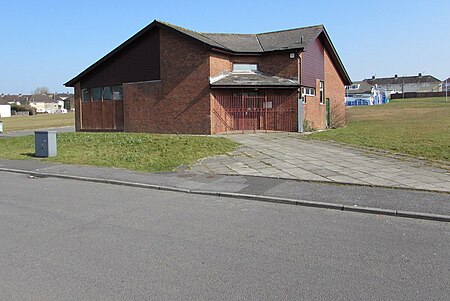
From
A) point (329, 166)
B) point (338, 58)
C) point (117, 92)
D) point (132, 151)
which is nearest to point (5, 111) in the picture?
point (117, 92)

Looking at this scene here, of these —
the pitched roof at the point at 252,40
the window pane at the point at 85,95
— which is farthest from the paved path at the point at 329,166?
the window pane at the point at 85,95

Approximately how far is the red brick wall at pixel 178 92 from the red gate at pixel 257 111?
1377 millimetres

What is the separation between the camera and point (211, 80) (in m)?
21.4

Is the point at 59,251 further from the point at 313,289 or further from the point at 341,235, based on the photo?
the point at 341,235

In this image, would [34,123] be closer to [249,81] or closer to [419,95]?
[249,81]

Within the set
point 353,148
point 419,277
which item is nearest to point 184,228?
point 419,277

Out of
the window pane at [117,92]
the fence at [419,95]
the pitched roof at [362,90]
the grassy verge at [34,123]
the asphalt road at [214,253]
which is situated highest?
the pitched roof at [362,90]

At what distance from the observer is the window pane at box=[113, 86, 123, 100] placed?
25.7 meters

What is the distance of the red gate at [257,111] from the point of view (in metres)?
22.0

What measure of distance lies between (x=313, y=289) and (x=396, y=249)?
5.59ft

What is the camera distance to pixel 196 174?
34.1 ft

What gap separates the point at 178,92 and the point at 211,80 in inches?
88.4

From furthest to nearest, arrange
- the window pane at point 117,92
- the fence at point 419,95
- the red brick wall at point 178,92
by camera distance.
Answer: the fence at point 419,95, the window pane at point 117,92, the red brick wall at point 178,92

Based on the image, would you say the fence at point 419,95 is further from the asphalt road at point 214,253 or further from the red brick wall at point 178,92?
the asphalt road at point 214,253
